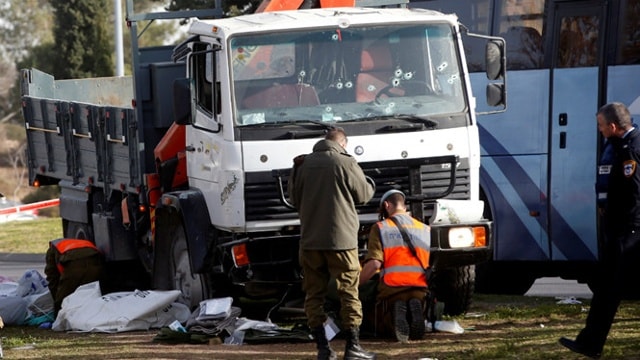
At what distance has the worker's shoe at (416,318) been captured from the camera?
11023 mm

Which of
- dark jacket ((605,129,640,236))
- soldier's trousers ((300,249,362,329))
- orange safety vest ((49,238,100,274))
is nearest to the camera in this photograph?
dark jacket ((605,129,640,236))

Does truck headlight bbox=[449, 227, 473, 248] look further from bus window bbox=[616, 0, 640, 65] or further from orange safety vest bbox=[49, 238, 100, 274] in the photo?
orange safety vest bbox=[49, 238, 100, 274]

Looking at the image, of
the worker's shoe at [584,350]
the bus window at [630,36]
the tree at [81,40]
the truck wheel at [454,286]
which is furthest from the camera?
the tree at [81,40]

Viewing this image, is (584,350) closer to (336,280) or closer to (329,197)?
(336,280)

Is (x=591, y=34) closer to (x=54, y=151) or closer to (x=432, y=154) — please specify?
(x=432, y=154)

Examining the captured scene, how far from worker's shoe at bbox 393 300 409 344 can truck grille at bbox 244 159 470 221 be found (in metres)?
0.85

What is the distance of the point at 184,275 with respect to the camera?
12891mm

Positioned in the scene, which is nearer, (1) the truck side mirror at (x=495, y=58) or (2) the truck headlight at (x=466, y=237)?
(2) the truck headlight at (x=466, y=237)

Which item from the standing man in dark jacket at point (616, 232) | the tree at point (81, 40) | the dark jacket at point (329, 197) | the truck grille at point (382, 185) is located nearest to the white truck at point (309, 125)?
the truck grille at point (382, 185)

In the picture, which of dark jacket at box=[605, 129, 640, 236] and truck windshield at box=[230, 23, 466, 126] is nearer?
dark jacket at box=[605, 129, 640, 236]

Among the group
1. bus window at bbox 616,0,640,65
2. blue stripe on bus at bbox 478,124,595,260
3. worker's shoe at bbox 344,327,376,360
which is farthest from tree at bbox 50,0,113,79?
worker's shoe at bbox 344,327,376,360

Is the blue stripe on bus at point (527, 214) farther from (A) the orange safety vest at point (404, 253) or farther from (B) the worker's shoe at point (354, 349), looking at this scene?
(B) the worker's shoe at point (354, 349)

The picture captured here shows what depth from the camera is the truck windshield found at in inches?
450

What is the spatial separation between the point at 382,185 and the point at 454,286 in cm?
158
